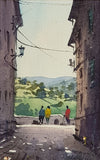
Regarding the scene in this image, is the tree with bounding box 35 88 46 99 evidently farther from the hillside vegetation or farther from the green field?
the green field

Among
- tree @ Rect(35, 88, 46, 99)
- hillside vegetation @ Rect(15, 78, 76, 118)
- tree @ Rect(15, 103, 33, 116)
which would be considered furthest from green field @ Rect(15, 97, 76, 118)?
tree @ Rect(35, 88, 46, 99)

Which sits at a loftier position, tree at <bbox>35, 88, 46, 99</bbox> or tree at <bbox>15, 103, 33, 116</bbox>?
tree at <bbox>35, 88, 46, 99</bbox>

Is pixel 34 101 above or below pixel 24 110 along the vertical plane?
above

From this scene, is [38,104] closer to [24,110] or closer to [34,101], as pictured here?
[34,101]

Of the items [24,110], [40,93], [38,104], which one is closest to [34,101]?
[38,104]

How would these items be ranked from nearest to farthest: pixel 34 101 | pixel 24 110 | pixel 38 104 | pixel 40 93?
A: pixel 24 110
pixel 38 104
pixel 34 101
pixel 40 93

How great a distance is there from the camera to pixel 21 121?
36.4 metres

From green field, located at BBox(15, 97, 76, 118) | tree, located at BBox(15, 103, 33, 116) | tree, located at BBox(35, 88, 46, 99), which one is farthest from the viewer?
tree, located at BBox(35, 88, 46, 99)

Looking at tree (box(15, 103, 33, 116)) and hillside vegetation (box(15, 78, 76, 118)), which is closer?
tree (box(15, 103, 33, 116))

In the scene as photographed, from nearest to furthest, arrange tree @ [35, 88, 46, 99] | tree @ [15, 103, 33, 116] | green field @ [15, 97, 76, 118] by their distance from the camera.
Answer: tree @ [15, 103, 33, 116] → green field @ [15, 97, 76, 118] → tree @ [35, 88, 46, 99]

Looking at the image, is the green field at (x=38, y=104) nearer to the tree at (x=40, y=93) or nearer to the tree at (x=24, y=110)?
the tree at (x=24, y=110)

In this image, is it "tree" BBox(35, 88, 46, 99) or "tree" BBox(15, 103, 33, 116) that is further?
"tree" BBox(35, 88, 46, 99)

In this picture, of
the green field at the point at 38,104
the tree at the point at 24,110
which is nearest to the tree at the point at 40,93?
the green field at the point at 38,104

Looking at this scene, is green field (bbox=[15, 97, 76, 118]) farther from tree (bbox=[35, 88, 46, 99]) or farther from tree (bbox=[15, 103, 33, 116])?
tree (bbox=[35, 88, 46, 99])
